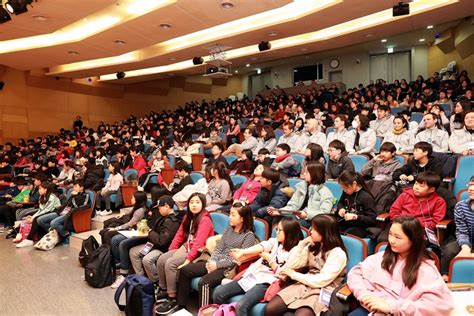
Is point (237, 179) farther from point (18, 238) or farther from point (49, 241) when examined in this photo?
point (18, 238)

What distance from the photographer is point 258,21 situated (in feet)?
26.9

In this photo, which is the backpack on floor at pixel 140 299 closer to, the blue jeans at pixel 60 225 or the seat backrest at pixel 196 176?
the seat backrest at pixel 196 176

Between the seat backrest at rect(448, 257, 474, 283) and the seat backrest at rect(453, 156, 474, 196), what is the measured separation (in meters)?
1.59

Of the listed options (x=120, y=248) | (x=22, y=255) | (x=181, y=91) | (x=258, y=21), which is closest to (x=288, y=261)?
(x=120, y=248)

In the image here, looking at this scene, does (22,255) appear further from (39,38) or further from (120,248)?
(39,38)

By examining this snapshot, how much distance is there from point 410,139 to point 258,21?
467cm

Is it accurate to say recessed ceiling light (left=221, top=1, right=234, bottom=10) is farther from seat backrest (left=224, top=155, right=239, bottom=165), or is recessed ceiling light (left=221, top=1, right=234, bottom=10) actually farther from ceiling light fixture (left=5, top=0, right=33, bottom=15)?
ceiling light fixture (left=5, top=0, right=33, bottom=15)

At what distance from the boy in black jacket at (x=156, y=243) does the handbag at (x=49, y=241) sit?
2.12 metres

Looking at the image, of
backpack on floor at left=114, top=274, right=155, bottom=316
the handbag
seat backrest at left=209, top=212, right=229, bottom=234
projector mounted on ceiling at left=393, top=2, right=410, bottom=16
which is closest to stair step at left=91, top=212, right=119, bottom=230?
the handbag

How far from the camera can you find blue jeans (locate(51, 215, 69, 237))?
213 inches

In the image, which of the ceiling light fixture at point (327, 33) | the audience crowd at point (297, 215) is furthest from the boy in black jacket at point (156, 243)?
the ceiling light fixture at point (327, 33)

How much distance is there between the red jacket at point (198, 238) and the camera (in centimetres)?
321

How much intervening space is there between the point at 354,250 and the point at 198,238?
1376mm

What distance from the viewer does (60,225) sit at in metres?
5.44
